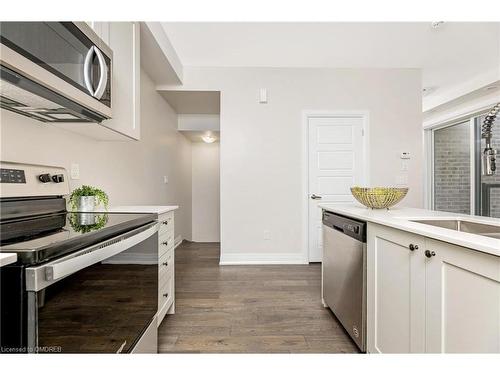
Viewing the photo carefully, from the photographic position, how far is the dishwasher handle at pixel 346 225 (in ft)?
4.99

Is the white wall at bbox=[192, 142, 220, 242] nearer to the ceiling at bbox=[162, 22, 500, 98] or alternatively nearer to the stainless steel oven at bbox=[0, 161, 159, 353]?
the ceiling at bbox=[162, 22, 500, 98]

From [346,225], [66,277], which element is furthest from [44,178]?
[346,225]

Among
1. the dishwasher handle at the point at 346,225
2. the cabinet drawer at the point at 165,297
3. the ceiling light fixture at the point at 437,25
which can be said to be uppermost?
the ceiling light fixture at the point at 437,25

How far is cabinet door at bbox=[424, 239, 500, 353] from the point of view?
2.44 feet

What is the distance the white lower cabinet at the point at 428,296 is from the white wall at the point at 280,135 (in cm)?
221

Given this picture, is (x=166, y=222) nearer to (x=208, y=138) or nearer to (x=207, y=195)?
(x=208, y=138)

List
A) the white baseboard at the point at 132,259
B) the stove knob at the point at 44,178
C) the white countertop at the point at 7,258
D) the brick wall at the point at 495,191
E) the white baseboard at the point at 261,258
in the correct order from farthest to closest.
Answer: the brick wall at the point at 495,191, the white baseboard at the point at 261,258, the stove knob at the point at 44,178, the white baseboard at the point at 132,259, the white countertop at the point at 7,258

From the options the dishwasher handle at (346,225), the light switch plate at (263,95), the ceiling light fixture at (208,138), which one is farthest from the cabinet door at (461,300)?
the ceiling light fixture at (208,138)

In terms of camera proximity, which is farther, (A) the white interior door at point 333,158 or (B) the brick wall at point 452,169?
(B) the brick wall at point 452,169

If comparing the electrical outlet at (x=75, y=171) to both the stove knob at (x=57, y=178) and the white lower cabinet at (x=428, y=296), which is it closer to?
the stove knob at (x=57, y=178)

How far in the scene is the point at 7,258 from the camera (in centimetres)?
58

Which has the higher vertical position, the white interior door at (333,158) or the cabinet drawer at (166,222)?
the white interior door at (333,158)

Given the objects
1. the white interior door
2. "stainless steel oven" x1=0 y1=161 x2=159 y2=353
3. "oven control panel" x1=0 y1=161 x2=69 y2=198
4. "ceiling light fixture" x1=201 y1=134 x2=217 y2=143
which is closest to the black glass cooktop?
"stainless steel oven" x1=0 y1=161 x2=159 y2=353
